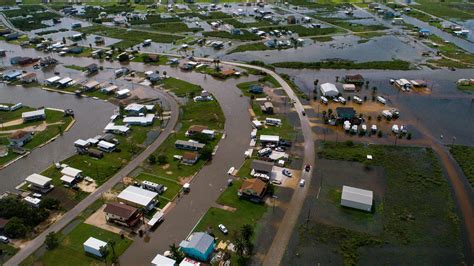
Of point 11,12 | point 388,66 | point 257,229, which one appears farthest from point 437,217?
point 11,12

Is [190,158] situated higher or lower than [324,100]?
lower

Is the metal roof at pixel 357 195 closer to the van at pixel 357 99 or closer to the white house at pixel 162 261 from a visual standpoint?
the white house at pixel 162 261

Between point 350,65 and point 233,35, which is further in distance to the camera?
point 233,35

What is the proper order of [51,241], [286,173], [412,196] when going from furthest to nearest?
[286,173] → [412,196] → [51,241]

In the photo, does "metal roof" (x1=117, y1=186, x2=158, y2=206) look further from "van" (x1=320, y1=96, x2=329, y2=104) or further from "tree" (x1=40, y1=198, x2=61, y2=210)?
"van" (x1=320, y1=96, x2=329, y2=104)

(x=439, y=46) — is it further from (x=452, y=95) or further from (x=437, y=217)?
(x=437, y=217)

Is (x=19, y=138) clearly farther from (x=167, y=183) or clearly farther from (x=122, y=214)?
(x=122, y=214)

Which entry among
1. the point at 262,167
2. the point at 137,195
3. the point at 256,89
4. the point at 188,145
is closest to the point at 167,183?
the point at 137,195

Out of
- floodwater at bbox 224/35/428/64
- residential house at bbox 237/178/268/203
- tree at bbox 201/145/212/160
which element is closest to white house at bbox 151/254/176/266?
residential house at bbox 237/178/268/203
